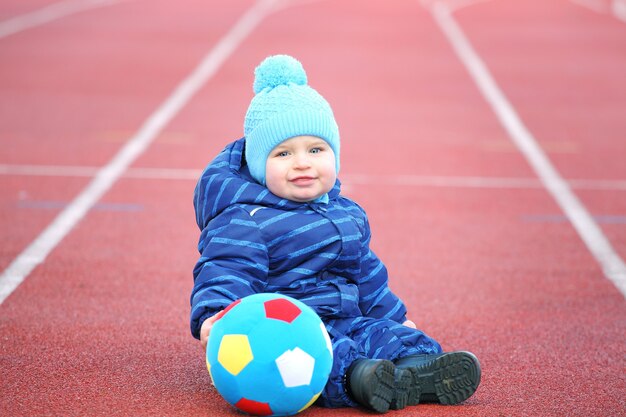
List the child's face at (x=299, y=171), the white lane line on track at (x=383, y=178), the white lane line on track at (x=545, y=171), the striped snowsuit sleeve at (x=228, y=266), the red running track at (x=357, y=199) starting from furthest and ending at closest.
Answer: the white lane line on track at (x=383, y=178) → the white lane line on track at (x=545, y=171) → the red running track at (x=357, y=199) → the child's face at (x=299, y=171) → the striped snowsuit sleeve at (x=228, y=266)

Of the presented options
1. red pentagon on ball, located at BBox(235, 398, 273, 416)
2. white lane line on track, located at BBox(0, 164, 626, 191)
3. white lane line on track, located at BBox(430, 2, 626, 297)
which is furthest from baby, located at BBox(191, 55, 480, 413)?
white lane line on track, located at BBox(0, 164, 626, 191)

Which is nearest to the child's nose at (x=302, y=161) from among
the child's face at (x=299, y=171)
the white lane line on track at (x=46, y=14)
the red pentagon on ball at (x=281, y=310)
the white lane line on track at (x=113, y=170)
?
the child's face at (x=299, y=171)

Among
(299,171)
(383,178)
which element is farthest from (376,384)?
(383,178)

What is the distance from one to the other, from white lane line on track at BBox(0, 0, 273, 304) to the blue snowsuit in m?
1.93

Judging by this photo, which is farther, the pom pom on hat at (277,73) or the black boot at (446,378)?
the pom pom on hat at (277,73)

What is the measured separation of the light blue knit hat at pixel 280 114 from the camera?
4.58 m

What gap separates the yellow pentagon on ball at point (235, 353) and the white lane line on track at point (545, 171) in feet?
10.6

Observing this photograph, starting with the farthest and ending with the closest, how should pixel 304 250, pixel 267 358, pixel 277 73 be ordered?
pixel 277 73 < pixel 304 250 < pixel 267 358

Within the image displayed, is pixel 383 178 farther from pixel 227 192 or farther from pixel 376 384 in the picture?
pixel 376 384

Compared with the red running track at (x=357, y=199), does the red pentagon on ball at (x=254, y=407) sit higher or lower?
higher

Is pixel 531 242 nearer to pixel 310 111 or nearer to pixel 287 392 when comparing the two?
pixel 310 111

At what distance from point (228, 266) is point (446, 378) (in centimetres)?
92

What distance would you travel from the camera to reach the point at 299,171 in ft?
15.0

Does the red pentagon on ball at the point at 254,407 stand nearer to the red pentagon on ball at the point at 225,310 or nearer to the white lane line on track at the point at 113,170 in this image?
the red pentagon on ball at the point at 225,310
